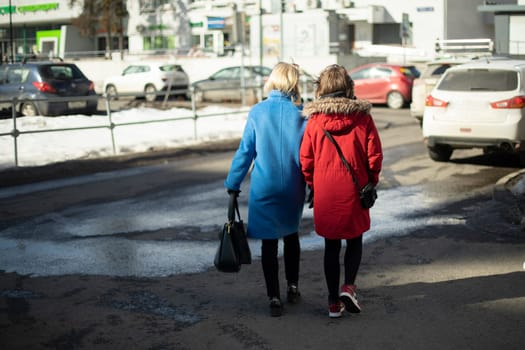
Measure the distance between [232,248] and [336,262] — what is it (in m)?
0.71

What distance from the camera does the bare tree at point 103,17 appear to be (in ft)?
185

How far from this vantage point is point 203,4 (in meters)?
55.8

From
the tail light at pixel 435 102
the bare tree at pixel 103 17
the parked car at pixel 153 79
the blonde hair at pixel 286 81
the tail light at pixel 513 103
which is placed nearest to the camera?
the blonde hair at pixel 286 81

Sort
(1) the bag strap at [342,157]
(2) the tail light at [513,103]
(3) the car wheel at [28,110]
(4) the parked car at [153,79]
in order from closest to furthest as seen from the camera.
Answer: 1. (1) the bag strap at [342,157]
2. (2) the tail light at [513,103]
3. (3) the car wheel at [28,110]
4. (4) the parked car at [153,79]

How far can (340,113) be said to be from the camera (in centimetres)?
534

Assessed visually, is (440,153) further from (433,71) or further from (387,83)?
(387,83)

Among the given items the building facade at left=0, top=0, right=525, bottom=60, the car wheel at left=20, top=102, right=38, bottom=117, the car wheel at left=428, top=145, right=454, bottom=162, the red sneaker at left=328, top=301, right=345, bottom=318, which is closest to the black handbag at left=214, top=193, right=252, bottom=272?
the red sneaker at left=328, top=301, right=345, bottom=318

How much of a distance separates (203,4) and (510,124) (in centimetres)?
4577

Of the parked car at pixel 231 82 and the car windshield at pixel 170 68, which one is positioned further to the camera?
the car windshield at pixel 170 68

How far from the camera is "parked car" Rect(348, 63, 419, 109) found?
26.0 metres

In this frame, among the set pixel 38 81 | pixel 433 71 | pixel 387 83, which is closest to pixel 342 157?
pixel 433 71

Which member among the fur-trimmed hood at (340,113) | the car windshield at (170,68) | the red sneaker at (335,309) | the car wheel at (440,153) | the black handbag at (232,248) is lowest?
the red sneaker at (335,309)

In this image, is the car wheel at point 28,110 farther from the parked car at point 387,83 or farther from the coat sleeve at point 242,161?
the coat sleeve at point 242,161

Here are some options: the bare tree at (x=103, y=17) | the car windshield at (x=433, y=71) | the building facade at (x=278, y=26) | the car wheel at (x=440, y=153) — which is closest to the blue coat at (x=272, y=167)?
the car wheel at (x=440, y=153)
